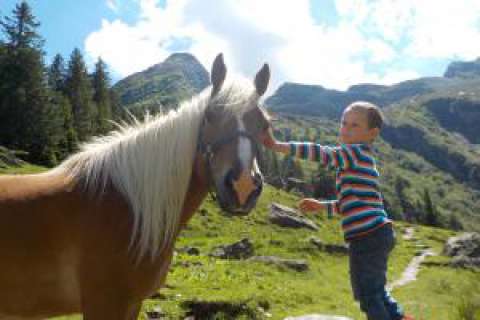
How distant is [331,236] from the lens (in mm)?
34031

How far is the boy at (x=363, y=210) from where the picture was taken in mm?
4637

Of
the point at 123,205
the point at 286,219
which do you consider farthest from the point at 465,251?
the point at 123,205

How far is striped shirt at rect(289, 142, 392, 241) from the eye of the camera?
4664 millimetres

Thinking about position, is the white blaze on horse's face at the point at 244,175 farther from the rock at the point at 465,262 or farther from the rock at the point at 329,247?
the rock at the point at 465,262

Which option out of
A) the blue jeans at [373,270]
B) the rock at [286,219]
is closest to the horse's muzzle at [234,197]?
the blue jeans at [373,270]

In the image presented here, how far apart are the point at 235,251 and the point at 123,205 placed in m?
17.7

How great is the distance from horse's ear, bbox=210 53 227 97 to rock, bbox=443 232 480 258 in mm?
33269

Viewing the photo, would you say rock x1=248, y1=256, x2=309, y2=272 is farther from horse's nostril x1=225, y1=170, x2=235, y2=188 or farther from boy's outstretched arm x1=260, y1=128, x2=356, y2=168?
horse's nostril x1=225, y1=170, x2=235, y2=188

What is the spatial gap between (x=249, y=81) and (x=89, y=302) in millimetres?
2442

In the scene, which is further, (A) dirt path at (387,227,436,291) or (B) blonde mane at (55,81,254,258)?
(A) dirt path at (387,227,436,291)

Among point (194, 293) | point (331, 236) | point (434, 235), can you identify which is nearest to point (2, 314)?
point (194, 293)

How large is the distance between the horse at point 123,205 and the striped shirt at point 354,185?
94cm

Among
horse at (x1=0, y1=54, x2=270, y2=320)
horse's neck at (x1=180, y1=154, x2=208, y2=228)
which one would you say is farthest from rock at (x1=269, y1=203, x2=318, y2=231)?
horse at (x1=0, y1=54, x2=270, y2=320)

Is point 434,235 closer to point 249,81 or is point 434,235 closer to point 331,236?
point 331,236
